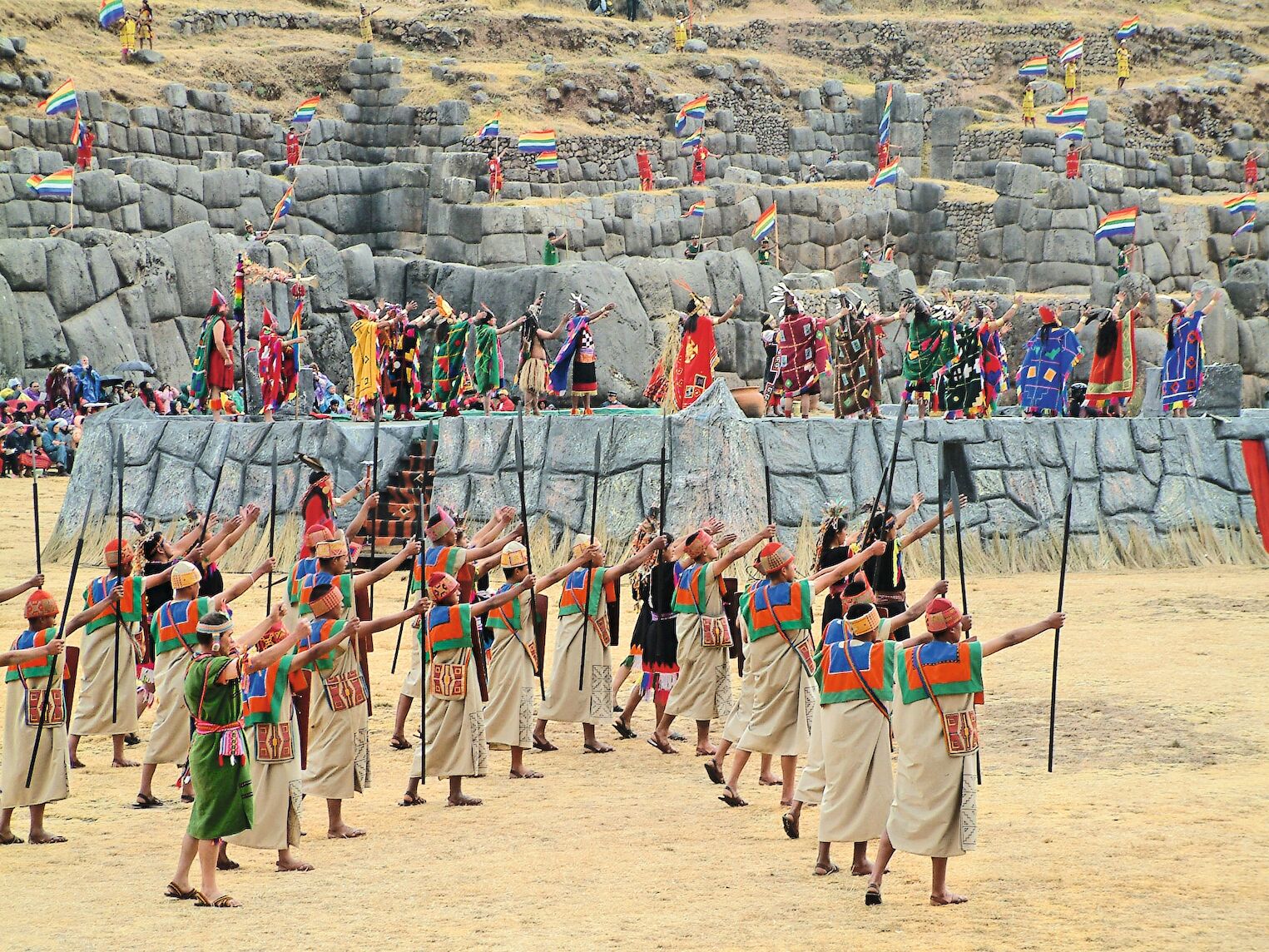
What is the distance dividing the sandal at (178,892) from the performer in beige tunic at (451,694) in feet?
6.71

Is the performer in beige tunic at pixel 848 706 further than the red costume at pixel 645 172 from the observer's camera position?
No

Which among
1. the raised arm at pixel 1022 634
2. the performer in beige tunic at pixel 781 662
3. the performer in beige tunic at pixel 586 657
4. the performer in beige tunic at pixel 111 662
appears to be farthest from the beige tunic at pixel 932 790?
the performer in beige tunic at pixel 111 662

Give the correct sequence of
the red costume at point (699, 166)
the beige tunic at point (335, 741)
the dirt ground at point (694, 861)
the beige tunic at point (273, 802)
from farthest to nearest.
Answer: the red costume at point (699, 166) < the beige tunic at point (335, 741) < the beige tunic at point (273, 802) < the dirt ground at point (694, 861)

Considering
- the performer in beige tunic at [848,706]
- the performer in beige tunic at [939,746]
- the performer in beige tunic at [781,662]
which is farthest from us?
the performer in beige tunic at [781,662]

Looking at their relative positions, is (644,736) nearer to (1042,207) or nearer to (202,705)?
(202,705)

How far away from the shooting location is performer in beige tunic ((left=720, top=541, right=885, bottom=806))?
388 inches

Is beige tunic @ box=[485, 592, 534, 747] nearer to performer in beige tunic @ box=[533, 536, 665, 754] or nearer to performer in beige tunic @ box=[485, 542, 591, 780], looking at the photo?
performer in beige tunic @ box=[485, 542, 591, 780]

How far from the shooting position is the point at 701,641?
1127 centimetres

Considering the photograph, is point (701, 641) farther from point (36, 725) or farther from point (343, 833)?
point (36, 725)

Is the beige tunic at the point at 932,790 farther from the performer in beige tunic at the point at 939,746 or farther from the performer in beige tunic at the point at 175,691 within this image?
the performer in beige tunic at the point at 175,691

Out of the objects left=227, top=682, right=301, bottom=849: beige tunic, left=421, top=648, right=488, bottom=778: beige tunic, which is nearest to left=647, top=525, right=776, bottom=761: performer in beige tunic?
left=421, top=648, right=488, bottom=778: beige tunic

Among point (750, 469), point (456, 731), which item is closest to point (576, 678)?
point (456, 731)

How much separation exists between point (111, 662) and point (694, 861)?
4.48m

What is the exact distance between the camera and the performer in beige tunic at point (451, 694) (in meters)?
10.0
